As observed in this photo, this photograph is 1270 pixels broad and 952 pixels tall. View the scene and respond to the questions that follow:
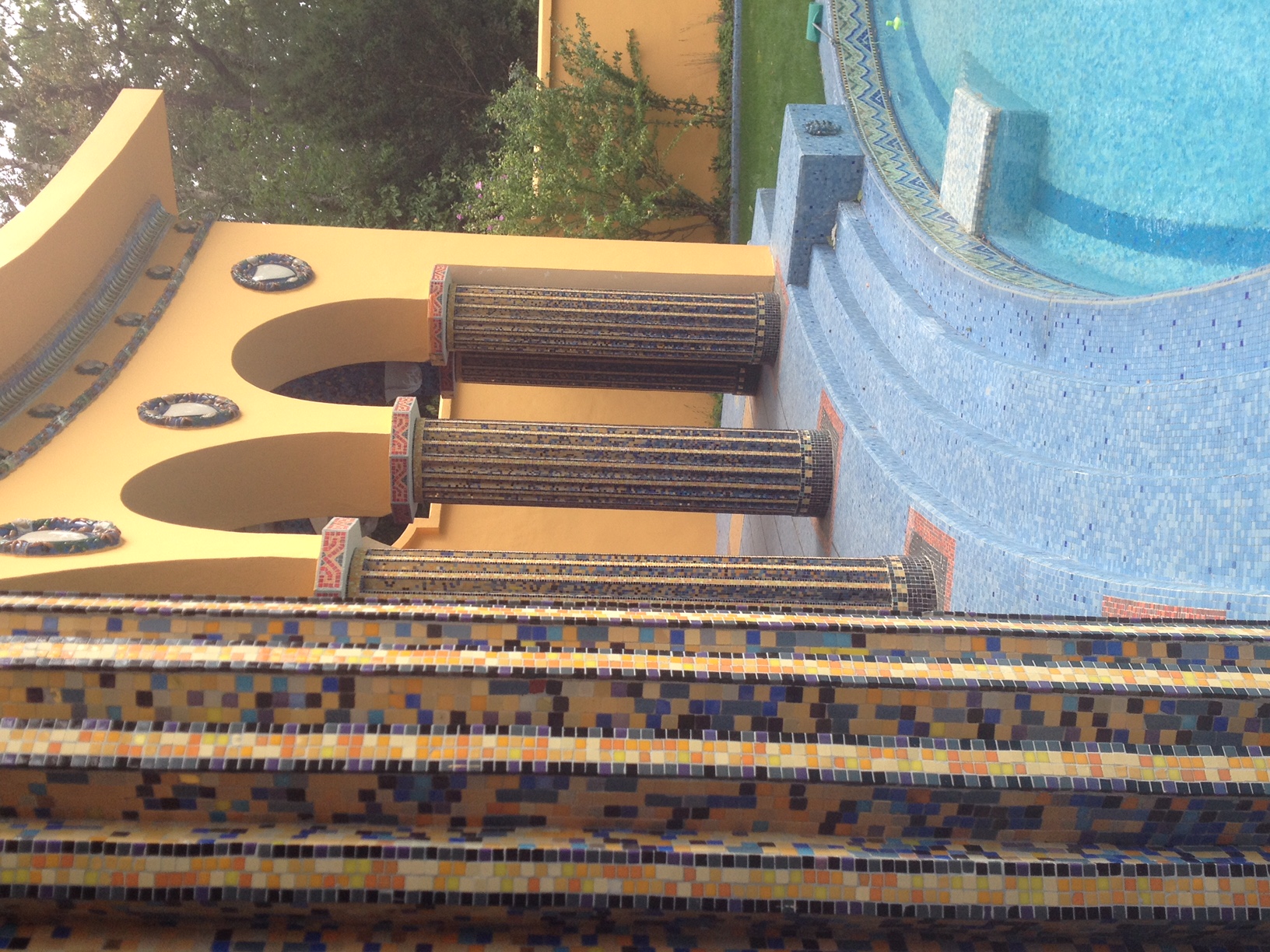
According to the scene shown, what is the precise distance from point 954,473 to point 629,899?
8.36 feet

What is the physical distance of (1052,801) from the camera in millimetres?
1704

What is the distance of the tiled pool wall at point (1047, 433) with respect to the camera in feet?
9.04

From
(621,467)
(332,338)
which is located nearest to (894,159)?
(621,467)

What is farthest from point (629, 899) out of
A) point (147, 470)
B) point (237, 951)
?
point (147, 470)

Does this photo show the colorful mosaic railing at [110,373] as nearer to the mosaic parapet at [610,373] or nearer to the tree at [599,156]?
the mosaic parapet at [610,373]

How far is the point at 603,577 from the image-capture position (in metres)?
4.39

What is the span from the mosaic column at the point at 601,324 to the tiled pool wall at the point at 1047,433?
105cm

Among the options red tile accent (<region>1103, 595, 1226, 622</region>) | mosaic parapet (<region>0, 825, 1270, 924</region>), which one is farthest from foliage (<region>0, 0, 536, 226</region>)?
mosaic parapet (<region>0, 825, 1270, 924</region>)

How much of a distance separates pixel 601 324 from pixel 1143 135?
9.55ft

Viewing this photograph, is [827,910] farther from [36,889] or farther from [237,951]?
[36,889]

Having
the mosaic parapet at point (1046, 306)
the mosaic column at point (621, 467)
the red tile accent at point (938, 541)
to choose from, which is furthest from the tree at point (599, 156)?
the red tile accent at point (938, 541)

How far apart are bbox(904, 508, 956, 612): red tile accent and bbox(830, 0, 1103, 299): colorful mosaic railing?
797 millimetres

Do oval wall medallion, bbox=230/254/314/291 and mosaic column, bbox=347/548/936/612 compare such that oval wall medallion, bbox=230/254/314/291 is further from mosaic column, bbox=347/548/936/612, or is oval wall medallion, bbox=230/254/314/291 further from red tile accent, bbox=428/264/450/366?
mosaic column, bbox=347/548/936/612

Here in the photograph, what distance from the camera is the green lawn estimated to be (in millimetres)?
8898
